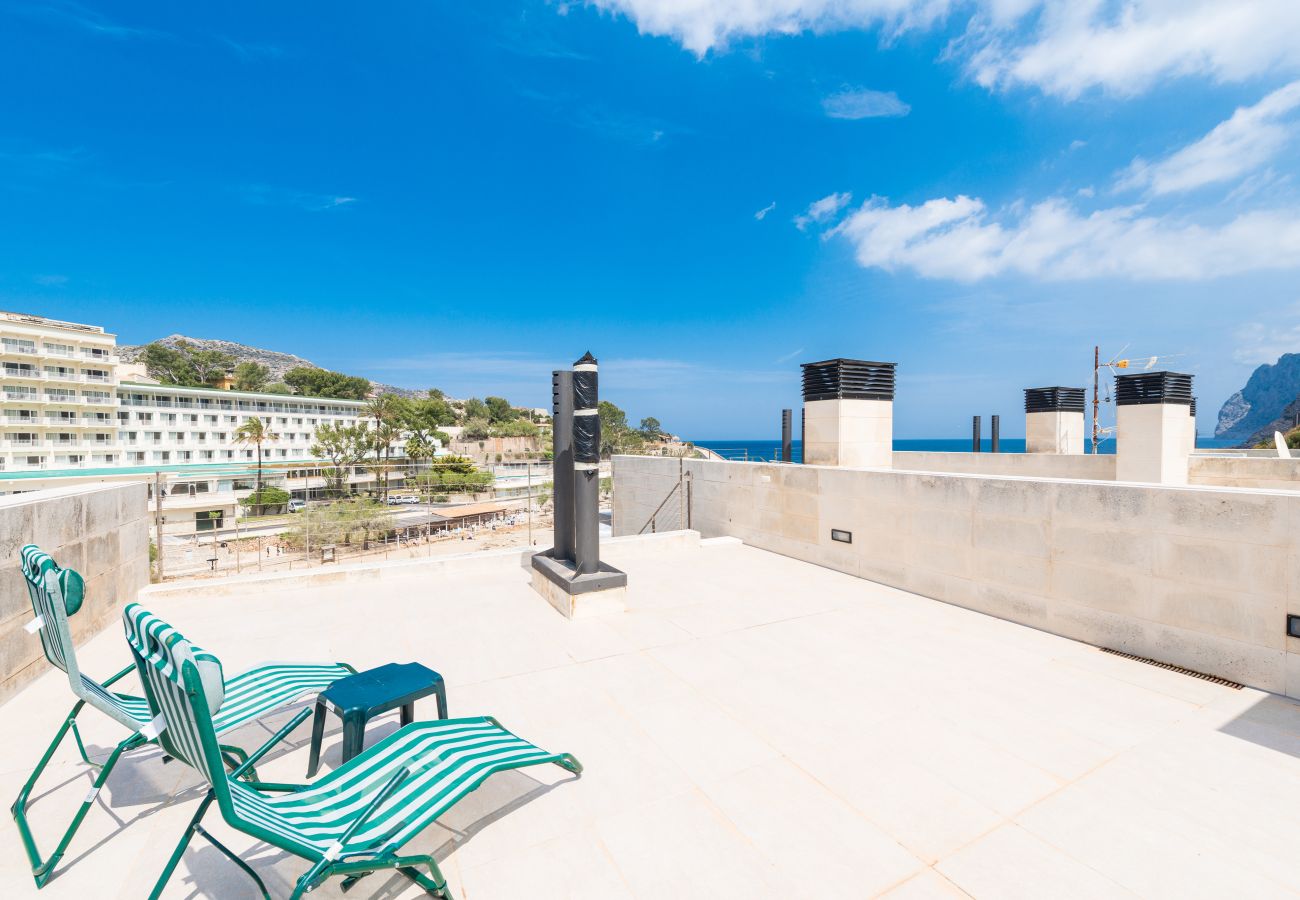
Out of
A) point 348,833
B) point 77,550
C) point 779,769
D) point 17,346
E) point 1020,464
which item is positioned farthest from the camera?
point 17,346

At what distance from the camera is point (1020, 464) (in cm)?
1143

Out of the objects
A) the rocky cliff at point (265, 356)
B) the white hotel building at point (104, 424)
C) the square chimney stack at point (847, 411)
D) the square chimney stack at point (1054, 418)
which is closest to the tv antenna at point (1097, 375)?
the square chimney stack at point (1054, 418)

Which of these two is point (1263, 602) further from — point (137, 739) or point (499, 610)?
point (137, 739)

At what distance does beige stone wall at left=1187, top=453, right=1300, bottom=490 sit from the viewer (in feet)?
27.8

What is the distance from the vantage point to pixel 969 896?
1.97m

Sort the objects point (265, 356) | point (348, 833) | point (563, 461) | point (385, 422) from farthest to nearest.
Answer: point (265, 356) → point (385, 422) → point (563, 461) → point (348, 833)

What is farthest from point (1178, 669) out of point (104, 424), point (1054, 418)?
point (104, 424)

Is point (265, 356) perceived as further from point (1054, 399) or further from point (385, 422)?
point (1054, 399)

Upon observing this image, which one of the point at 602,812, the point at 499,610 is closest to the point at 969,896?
the point at 602,812

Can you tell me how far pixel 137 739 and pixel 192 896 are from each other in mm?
605

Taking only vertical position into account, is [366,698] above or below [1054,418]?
below

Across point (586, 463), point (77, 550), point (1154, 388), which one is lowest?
point (77, 550)

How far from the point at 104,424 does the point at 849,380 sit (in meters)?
57.5

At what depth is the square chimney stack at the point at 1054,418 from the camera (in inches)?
503
